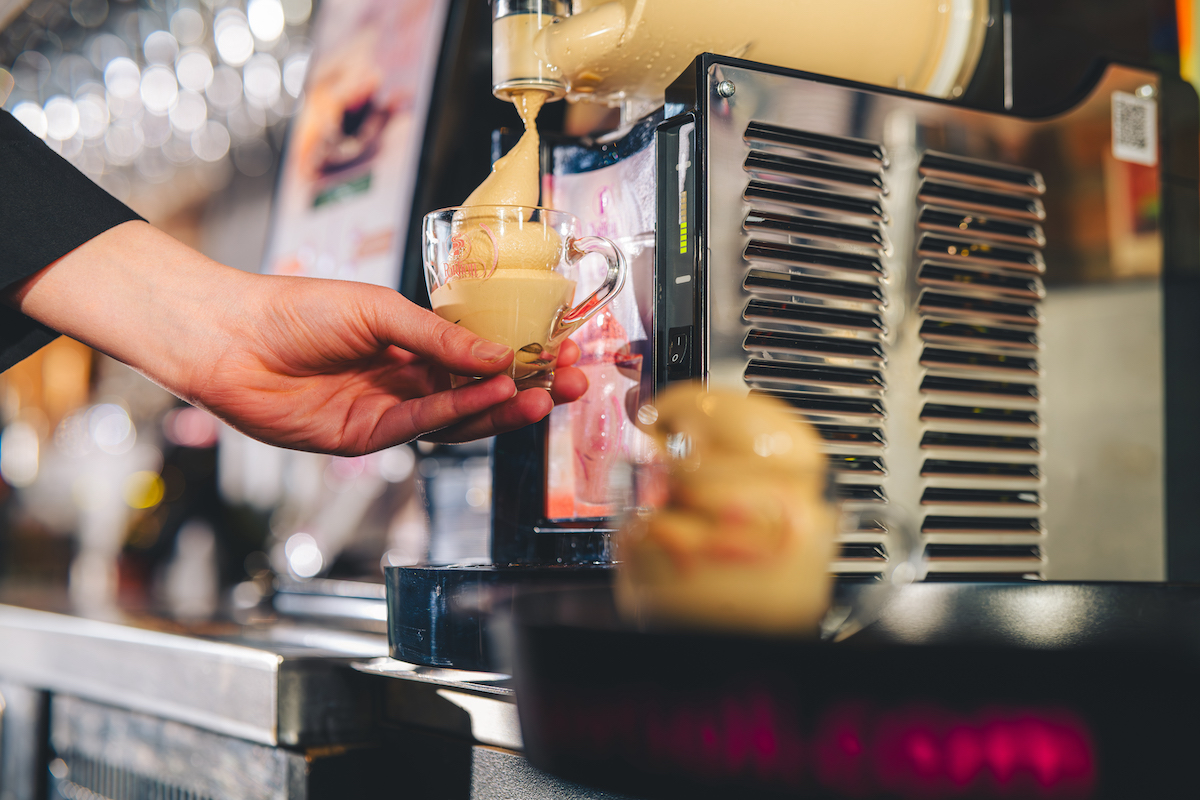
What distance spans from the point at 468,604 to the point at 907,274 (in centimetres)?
41

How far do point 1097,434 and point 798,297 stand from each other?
0.35 meters

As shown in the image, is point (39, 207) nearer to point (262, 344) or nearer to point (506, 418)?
point (262, 344)

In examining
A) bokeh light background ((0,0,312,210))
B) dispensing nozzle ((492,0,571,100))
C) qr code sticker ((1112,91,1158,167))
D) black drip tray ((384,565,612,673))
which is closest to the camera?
black drip tray ((384,565,612,673))

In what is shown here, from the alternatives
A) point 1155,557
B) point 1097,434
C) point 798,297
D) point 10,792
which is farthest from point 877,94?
point 10,792

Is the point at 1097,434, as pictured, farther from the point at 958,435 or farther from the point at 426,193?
the point at 426,193

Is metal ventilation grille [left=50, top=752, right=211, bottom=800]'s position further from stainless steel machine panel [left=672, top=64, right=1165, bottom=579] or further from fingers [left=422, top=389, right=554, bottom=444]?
stainless steel machine panel [left=672, top=64, right=1165, bottom=579]

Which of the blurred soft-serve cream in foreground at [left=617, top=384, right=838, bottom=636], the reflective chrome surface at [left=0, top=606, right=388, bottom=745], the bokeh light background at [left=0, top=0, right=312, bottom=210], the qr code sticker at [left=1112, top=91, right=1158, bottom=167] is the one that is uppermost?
the bokeh light background at [left=0, top=0, right=312, bottom=210]

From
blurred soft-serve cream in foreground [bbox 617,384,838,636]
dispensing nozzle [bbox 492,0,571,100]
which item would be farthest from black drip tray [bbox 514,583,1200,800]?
dispensing nozzle [bbox 492,0,571,100]

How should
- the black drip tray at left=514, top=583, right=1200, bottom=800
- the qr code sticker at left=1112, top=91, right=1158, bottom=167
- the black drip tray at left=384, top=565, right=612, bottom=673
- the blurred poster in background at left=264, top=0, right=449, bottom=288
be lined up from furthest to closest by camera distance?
the blurred poster in background at left=264, top=0, right=449, bottom=288, the qr code sticker at left=1112, top=91, right=1158, bottom=167, the black drip tray at left=384, top=565, right=612, bottom=673, the black drip tray at left=514, top=583, right=1200, bottom=800

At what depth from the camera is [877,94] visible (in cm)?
78

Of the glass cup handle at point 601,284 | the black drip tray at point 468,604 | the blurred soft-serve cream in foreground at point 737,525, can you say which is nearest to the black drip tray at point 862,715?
the blurred soft-serve cream in foreground at point 737,525

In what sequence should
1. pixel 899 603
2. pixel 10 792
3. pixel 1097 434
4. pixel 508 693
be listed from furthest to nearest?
1. pixel 10 792
2. pixel 1097 434
3. pixel 508 693
4. pixel 899 603

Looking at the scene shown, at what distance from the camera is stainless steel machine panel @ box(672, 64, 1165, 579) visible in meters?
0.71

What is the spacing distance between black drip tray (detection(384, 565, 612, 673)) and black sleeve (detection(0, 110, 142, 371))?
39 cm
